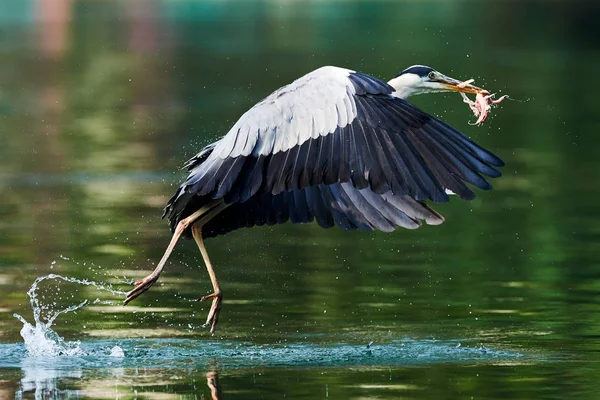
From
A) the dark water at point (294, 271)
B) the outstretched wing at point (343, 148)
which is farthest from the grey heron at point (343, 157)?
the dark water at point (294, 271)

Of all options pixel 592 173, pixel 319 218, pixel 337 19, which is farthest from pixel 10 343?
pixel 337 19

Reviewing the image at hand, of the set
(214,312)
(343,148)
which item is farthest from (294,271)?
(343,148)

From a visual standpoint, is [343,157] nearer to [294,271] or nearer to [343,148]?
[343,148]

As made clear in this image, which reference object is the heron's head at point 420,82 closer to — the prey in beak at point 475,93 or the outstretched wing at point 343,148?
the prey in beak at point 475,93

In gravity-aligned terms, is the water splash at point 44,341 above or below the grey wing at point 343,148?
below

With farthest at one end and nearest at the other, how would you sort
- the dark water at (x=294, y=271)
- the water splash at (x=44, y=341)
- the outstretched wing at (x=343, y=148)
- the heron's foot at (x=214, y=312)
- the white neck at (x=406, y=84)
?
the white neck at (x=406, y=84) → the heron's foot at (x=214, y=312) → the water splash at (x=44, y=341) → the dark water at (x=294, y=271) → the outstretched wing at (x=343, y=148)

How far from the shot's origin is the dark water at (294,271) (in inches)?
402

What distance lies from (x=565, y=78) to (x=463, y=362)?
985 inches

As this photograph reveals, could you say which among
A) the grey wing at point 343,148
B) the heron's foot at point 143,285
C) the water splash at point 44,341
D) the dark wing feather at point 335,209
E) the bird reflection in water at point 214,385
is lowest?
the bird reflection in water at point 214,385

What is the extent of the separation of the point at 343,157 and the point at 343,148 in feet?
0.20

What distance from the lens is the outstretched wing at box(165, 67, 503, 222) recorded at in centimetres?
983

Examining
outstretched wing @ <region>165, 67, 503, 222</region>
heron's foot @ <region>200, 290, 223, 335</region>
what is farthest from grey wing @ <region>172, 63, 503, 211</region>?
heron's foot @ <region>200, 290, 223, 335</region>

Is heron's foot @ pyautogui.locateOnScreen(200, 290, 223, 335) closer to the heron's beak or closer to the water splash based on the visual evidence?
the water splash

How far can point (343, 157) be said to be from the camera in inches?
399
